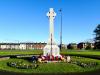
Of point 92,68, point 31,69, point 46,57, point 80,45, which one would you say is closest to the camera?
point 31,69

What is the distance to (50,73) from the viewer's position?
859 inches

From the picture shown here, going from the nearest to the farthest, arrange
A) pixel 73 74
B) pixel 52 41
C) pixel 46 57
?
pixel 73 74 → pixel 46 57 → pixel 52 41

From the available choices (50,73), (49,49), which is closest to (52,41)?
(49,49)

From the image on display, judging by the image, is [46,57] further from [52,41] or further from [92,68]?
[92,68]

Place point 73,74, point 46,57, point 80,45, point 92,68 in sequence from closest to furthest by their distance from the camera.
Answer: point 73,74
point 92,68
point 46,57
point 80,45

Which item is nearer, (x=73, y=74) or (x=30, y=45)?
(x=73, y=74)

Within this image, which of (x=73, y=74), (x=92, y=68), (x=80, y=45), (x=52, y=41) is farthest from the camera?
(x=80, y=45)

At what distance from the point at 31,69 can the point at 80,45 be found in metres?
165

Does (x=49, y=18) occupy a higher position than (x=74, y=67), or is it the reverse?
(x=49, y=18)

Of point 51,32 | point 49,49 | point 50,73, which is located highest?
point 51,32

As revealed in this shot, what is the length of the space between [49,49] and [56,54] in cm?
110

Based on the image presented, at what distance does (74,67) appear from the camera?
24922 millimetres

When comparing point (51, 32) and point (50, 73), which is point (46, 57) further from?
point (50, 73)

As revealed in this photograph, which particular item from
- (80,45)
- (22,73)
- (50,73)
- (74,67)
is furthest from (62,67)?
(80,45)
